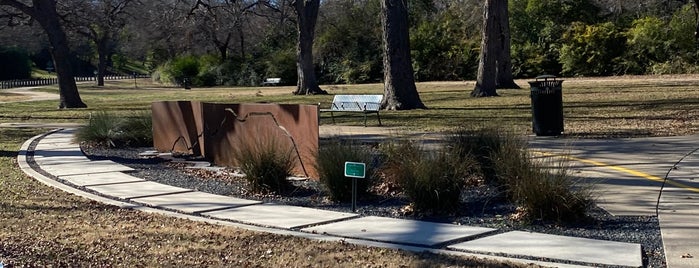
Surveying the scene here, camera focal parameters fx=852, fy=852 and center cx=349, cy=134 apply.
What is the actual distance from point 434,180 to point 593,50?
4405 centimetres

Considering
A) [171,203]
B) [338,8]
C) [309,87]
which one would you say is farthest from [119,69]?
[171,203]

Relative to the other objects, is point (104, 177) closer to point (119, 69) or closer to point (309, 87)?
point (309, 87)

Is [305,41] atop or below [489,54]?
atop

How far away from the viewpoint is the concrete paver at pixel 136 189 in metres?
10.9

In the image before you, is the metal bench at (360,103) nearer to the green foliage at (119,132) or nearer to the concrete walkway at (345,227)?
the green foliage at (119,132)

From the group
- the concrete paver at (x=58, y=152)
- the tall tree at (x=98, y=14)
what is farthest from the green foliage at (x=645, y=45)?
the concrete paver at (x=58, y=152)

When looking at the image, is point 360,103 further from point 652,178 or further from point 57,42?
point 57,42

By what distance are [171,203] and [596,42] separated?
44.3 metres

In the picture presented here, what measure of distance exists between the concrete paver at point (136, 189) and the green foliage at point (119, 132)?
644 centimetres

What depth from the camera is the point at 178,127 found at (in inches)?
645

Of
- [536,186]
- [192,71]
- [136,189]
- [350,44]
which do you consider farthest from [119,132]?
[192,71]

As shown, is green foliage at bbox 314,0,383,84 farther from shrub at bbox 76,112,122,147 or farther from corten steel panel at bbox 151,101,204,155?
corten steel panel at bbox 151,101,204,155

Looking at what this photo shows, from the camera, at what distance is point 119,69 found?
11544 cm

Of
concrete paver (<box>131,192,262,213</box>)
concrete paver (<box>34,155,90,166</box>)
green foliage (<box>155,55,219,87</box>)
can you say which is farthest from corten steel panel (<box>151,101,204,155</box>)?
green foliage (<box>155,55,219,87</box>)
